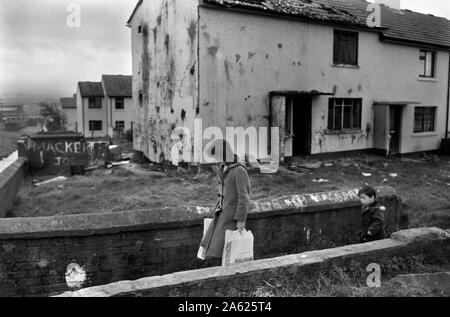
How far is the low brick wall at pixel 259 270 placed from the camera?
13.0ft

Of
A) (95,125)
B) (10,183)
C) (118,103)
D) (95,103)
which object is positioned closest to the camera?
(10,183)

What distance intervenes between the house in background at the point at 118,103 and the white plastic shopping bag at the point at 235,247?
1815 inches

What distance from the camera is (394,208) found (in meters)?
7.55

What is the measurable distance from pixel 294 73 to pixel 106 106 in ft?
129

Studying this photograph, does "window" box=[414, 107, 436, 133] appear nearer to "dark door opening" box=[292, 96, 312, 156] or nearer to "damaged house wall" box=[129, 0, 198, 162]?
"dark door opening" box=[292, 96, 312, 156]

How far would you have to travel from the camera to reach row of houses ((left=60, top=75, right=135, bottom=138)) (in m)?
50.1

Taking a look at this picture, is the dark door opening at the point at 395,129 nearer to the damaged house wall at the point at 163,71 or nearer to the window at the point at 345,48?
the window at the point at 345,48

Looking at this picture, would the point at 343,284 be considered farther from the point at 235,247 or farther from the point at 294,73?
the point at 294,73

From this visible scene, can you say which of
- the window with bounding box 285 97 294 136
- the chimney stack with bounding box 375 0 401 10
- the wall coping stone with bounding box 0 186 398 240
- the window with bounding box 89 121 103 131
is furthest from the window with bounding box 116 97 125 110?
the wall coping stone with bounding box 0 186 398 240

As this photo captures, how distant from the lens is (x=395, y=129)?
19.6 meters

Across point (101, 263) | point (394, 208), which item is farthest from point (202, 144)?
point (101, 263)

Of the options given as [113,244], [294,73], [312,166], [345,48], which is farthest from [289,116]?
[113,244]

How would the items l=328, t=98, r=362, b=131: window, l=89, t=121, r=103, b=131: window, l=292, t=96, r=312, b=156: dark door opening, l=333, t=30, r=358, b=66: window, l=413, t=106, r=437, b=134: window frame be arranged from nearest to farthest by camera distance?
l=292, t=96, r=312, b=156: dark door opening < l=333, t=30, r=358, b=66: window < l=328, t=98, r=362, b=131: window < l=413, t=106, r=437, b=134: window frame < l=89, t=121, r=103, b=131: window
